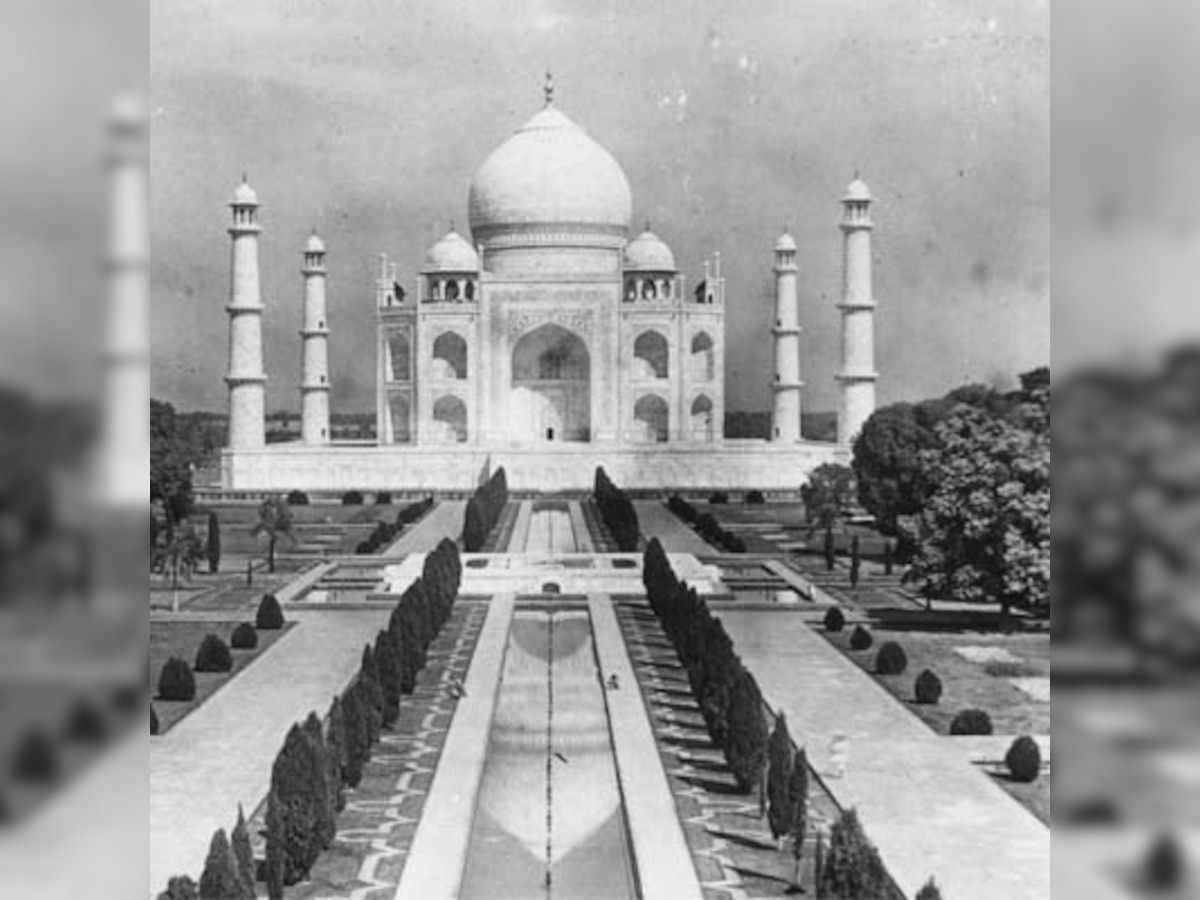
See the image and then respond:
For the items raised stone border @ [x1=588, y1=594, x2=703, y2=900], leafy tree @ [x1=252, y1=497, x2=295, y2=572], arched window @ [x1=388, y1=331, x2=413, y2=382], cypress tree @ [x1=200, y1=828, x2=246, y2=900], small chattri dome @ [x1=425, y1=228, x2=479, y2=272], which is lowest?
raised stone border @ [x1=588, y1=594, x2=703, y2=900]

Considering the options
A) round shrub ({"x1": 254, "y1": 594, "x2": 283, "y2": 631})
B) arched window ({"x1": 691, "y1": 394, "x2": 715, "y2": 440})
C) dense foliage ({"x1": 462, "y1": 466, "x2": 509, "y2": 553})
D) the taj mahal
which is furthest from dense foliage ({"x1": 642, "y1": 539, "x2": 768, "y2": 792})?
arched window ({"x1": 691, "y1": 394, "x2": 715, "y2": 440})

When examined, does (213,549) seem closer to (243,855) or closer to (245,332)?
(245,332)

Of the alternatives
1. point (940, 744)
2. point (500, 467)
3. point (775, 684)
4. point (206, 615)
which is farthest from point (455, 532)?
point (940, 744)

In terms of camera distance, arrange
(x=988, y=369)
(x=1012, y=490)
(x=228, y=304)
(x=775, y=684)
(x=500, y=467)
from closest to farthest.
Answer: (x=775, y=684) < (x=1012, y=490) < (x=988, y=369) < (x=500, y=467) < (x=228, y=304)

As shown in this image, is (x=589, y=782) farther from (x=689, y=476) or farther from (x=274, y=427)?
(x=274, y=427)

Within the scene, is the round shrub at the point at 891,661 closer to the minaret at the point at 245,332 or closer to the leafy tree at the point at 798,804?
the leafy tree at the point at 798,804

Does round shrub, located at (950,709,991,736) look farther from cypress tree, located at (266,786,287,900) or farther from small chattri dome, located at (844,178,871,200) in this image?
small chattri dome, located at (844,178,871,200)

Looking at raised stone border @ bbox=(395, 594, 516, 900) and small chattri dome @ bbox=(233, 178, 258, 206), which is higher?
small chattri dome @ bbox=(233, 178, 258, 206)
